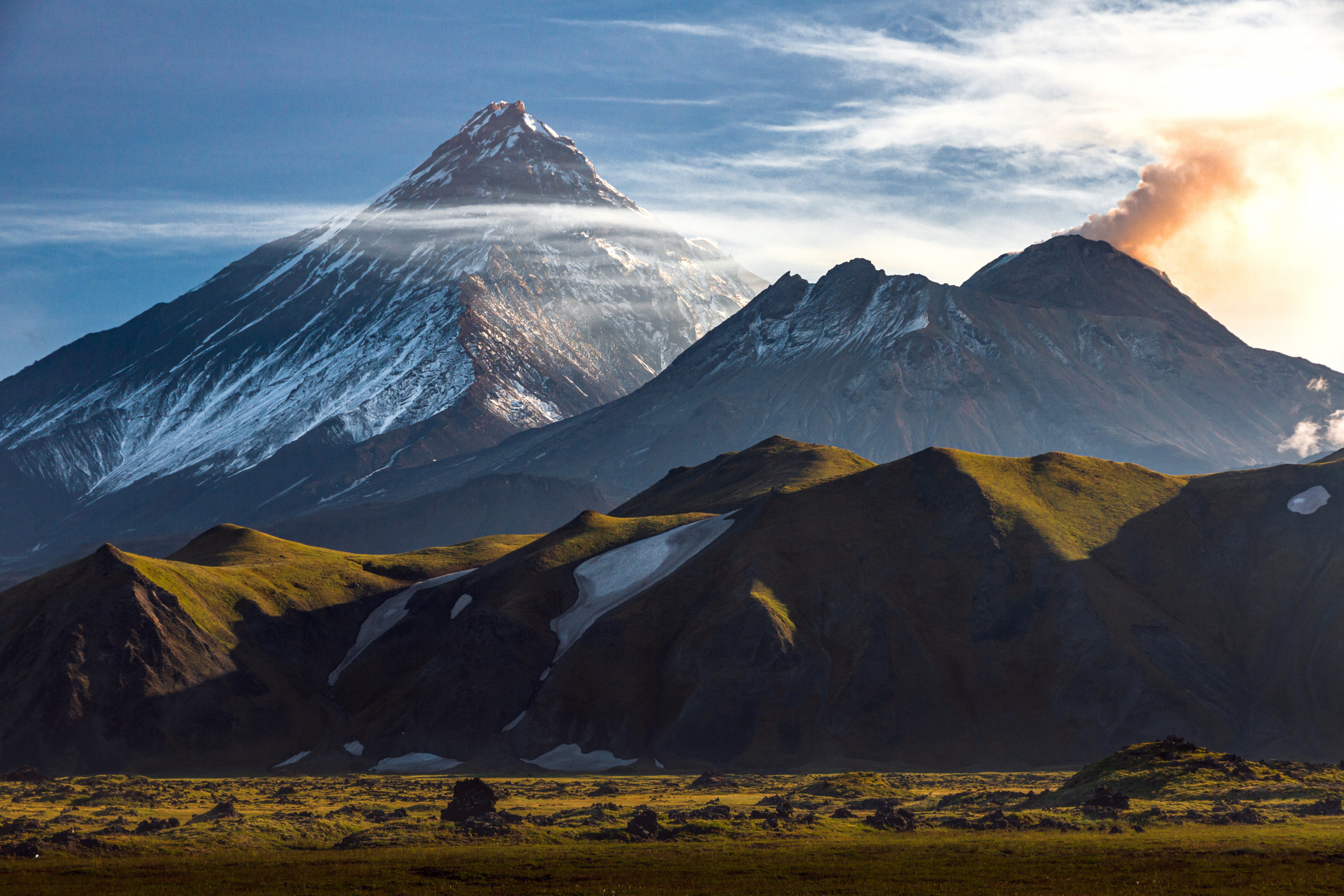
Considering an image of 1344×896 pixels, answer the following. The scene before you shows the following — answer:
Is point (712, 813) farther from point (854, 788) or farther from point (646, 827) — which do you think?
point (854, 788)

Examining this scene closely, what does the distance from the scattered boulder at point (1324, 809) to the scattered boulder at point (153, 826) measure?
69647 millimetres

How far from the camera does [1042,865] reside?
205 ft

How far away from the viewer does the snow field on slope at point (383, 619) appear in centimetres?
17138

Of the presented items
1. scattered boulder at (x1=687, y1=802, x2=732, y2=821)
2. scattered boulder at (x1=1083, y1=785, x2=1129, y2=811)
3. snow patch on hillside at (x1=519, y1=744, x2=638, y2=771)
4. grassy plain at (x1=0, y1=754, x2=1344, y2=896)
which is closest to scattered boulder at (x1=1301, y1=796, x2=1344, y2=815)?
grassy plain at (x1=0, y1=754, x2=1344, y2=896)

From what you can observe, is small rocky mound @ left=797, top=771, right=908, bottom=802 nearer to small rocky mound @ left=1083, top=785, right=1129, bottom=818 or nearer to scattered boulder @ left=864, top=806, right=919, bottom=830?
scattered boulder @ left=864, top=806, right=919, bottom=830

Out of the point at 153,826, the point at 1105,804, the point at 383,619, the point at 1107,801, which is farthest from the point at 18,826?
the point at 383,619

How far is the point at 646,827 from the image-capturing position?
78.0 m

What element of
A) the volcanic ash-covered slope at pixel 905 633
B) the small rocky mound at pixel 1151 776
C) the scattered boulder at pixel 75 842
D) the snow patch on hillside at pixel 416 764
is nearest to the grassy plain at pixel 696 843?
the scattered boulder at pixel 75 842

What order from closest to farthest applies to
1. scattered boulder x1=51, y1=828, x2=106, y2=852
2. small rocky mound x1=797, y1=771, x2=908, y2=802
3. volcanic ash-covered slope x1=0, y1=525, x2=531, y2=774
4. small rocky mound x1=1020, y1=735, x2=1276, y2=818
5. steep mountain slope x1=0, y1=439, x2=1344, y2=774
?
scattered boulder x1=51, y1=828, x2=106, y2=852 < small rocky mound x1=1020, y1=735, x2=1276, y2=818 < small rocky mound x1=797, y1=771, x2=908, y2=802 < steep mountain slope x1=0, y1=439, x2=1344, y2=774 < volcanic ash-covered slope x1=0, y1=525, x2=531, y2=774

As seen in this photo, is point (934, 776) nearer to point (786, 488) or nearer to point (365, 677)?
point (786, 488)

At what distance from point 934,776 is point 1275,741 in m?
38.7

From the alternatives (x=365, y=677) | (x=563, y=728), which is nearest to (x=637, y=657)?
(x=563, y=728)

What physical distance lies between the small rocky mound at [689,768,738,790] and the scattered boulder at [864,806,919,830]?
2989cm

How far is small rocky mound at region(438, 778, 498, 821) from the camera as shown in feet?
280
